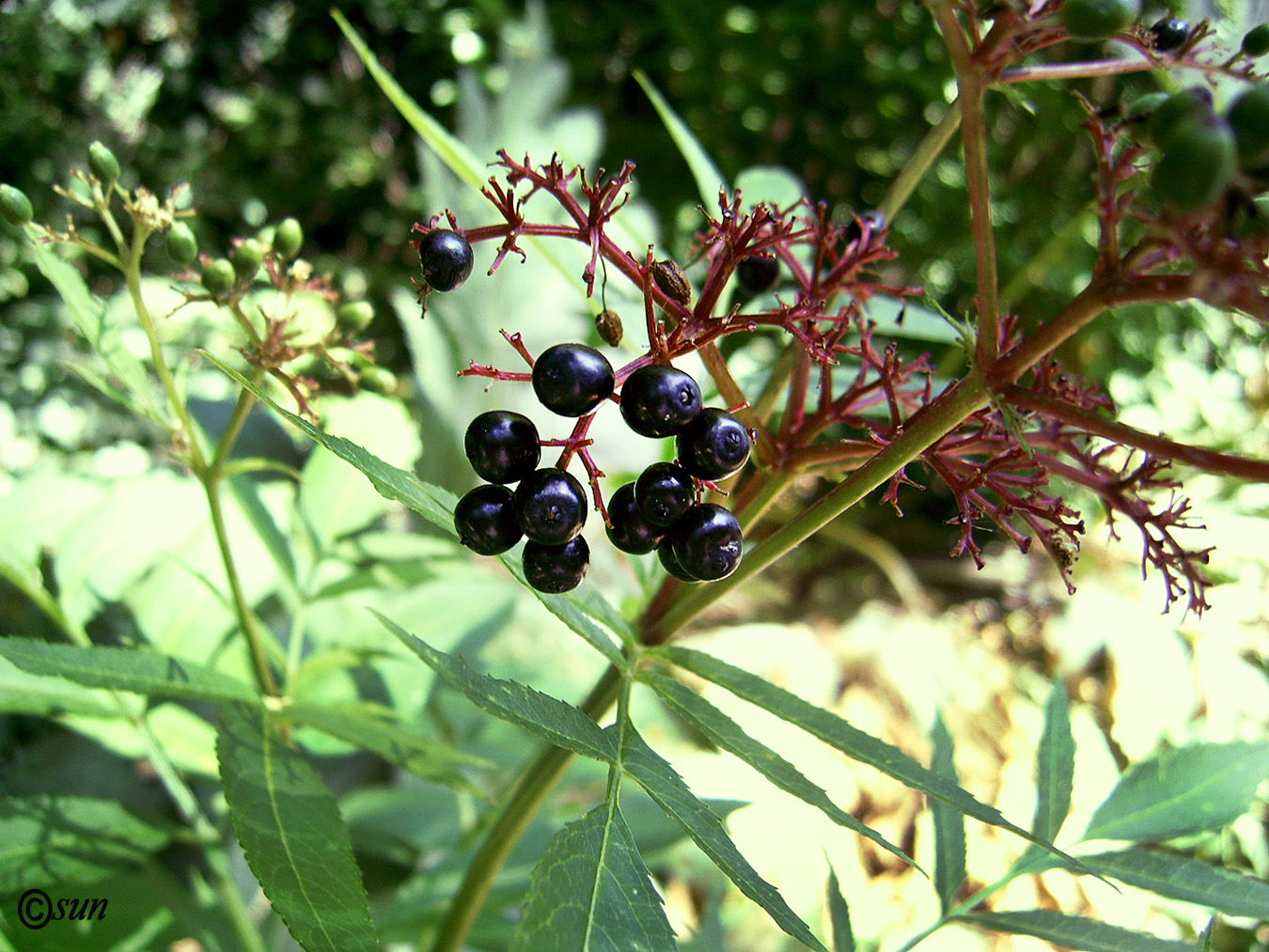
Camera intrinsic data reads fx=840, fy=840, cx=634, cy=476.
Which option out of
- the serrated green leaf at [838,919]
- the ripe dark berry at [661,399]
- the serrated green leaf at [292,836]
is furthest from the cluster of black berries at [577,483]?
the serrated green leaf at [838,919]

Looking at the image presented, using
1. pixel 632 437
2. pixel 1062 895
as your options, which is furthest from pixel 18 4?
pixel 1062 895

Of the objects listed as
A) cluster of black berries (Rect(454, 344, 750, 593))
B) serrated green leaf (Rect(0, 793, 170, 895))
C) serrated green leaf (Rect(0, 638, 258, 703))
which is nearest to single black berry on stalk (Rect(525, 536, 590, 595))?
cluster of black berries (Rect(454, 344, 750, 593))

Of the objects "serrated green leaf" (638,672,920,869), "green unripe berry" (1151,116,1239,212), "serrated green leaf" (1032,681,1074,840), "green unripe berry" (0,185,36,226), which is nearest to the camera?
"green unripe berry" (1151,116,1239,212)

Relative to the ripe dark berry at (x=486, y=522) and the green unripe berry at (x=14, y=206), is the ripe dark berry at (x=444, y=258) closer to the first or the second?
the ripe dark berry at (x=486, y=522)

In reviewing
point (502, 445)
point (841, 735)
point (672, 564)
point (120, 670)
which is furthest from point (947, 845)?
point (120, 670)

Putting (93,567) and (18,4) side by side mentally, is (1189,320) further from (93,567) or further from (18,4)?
(18,4)

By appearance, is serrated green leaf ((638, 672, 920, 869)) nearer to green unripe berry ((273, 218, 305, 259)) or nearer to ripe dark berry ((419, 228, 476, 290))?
ripe dark berry ((419, 228, 476, 290))

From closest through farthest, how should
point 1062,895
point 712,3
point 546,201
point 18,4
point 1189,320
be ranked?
point 546,201 → point 1062,895 → point 18,4 → point 712,3 → point 1189,320
